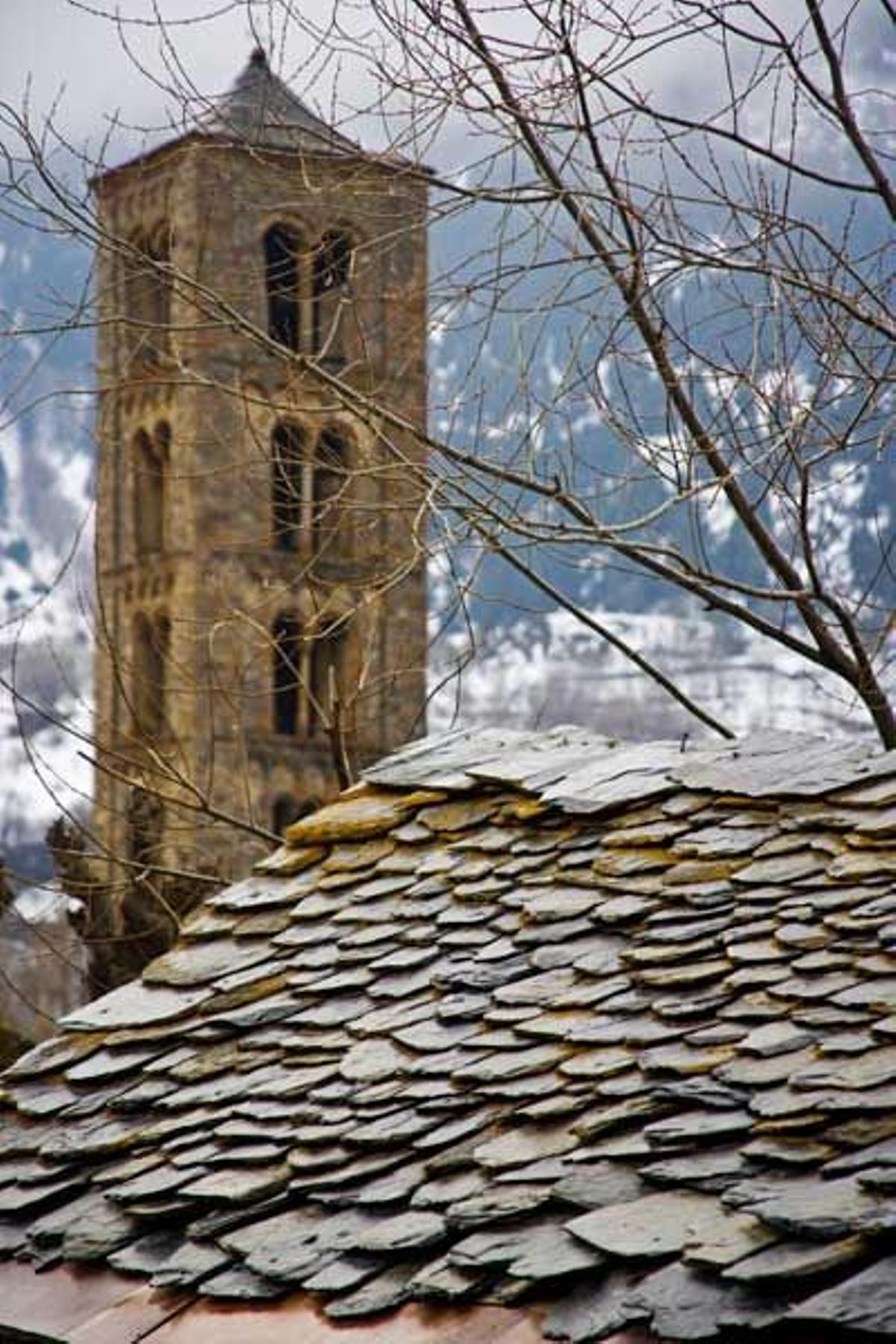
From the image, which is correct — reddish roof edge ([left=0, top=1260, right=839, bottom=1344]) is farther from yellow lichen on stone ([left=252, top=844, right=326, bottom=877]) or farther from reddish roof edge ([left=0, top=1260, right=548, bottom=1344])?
yellow lichen on stone ([left=252, top=844, right=326, bottom=877])

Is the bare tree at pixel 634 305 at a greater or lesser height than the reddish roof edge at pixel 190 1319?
greater

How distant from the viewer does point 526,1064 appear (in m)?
5.11

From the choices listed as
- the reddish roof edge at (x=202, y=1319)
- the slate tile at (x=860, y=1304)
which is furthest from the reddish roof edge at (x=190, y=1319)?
the slate tile at (x=860, y=1304)

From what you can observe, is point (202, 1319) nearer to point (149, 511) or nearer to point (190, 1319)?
point (190, 1319)

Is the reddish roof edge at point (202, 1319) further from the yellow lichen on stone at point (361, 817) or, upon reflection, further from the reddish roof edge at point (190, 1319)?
the yellow lichen on stone at point (361, 817)

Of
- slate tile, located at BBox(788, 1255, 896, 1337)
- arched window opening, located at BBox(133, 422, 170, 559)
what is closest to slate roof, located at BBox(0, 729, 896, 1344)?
slate tile, located at BBox(788, 1255, 896, 1337)

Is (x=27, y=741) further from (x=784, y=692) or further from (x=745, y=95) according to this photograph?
(x=784, y=692)

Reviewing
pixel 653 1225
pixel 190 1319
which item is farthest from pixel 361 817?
pixel 653 1225

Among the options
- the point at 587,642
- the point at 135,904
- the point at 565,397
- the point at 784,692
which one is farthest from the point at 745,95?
the point at 587,642

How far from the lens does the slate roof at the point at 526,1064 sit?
426 cm

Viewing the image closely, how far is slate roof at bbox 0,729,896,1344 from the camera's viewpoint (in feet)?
14.0

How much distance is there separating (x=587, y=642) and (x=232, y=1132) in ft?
533

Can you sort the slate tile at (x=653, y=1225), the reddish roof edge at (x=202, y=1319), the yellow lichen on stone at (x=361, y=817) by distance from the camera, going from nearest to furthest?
the slate tile at (x=653, y=1225) → the reddish roof edge at (x=202, y=1319) → the yellow lichen on stone at (x=361, y=817)

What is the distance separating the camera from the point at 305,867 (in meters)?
6.63
